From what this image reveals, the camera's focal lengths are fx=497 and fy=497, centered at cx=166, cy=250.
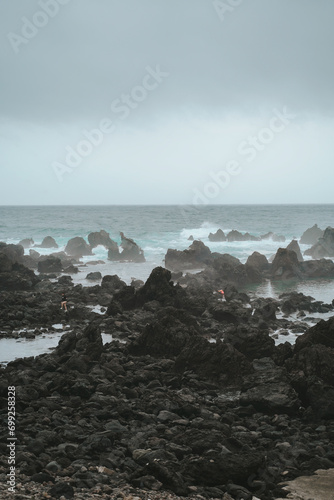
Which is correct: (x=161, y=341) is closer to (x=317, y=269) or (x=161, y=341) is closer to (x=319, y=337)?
(x=319, y=337)

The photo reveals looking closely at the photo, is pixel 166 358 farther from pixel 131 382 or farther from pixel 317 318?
pixel 317 318

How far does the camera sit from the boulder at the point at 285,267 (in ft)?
129

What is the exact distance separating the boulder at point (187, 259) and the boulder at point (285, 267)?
27.7ft

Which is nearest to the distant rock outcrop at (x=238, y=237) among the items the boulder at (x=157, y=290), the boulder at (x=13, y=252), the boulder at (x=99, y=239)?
the boulder at (x=99, y=239)

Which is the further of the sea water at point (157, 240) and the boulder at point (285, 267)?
the boulder at point (285, 267)

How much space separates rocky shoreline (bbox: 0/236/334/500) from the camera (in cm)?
771

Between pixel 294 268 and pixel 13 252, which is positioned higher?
pixel 13 252

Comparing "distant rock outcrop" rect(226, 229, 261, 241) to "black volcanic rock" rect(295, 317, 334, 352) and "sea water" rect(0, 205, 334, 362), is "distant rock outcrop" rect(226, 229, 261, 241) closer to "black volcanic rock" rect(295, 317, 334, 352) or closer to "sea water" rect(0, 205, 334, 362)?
"sea water" rect(0, 205, 334, 362)

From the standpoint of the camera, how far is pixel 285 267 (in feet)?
130

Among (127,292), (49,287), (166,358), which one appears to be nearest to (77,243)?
(49,287)

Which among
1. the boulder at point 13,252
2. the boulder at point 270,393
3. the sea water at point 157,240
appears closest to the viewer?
the boulder at point 270,393

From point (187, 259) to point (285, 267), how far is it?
33.9 feet

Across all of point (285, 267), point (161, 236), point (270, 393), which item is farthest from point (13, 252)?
point (161, 236)

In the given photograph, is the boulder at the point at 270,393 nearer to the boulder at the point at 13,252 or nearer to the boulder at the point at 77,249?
the boulder at the point at 13,252
